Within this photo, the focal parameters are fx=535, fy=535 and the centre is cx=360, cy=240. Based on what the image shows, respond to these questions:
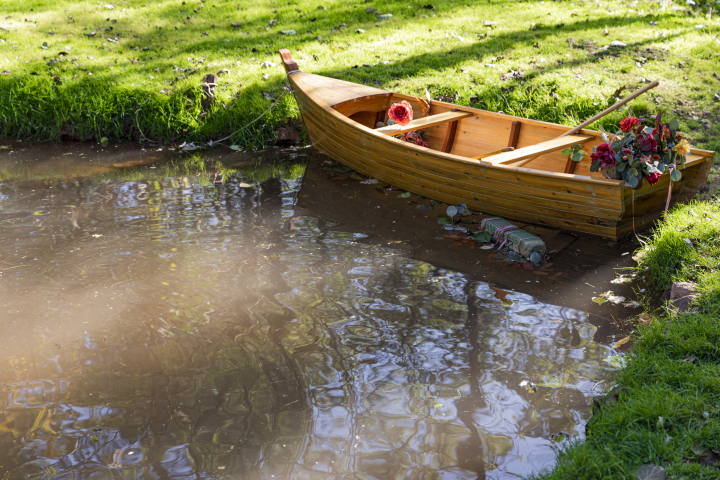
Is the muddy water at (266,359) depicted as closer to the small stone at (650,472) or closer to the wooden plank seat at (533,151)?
the small stone at (650,472)

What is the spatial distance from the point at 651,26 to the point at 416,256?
6.85 meters

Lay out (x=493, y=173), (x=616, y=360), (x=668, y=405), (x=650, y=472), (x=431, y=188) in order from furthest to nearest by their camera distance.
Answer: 1. (x=431, y=188)
2. (x=493, y=173)
3. (x=616, y=360)
4. (x=668, y=405)
5. (x=650, y=472)

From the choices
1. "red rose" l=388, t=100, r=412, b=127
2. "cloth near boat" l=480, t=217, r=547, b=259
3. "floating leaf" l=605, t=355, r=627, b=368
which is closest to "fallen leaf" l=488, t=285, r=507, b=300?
"cloth near boat" l=480, t=217, r=547, b=259

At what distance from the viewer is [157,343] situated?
3.45m

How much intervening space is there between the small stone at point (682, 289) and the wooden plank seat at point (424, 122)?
9.79ft

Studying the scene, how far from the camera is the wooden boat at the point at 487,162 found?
14.0ft

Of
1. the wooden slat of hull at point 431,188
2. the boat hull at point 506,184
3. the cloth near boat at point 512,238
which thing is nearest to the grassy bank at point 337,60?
the wooden slat of hull at point 431,188

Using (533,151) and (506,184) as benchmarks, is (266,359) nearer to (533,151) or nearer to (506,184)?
(506,184)

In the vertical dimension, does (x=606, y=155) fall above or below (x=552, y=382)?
above

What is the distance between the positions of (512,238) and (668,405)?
2.09 m

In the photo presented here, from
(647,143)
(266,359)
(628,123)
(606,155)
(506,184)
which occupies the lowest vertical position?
(266,359)

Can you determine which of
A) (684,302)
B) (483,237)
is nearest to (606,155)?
(483,237)

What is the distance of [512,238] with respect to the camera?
173 inches

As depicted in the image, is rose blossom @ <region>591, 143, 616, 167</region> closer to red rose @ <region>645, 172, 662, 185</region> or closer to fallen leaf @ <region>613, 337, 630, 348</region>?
red rose @ <region>645, 172, 662, 185</region>
